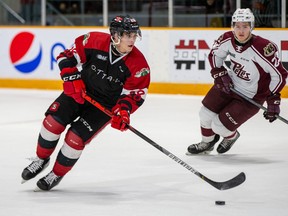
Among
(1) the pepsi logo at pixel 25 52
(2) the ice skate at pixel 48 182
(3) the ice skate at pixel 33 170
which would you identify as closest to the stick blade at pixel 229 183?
(2) the ice skate at pixel 48 182

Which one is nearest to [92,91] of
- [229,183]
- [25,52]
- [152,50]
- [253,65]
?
[229,183]

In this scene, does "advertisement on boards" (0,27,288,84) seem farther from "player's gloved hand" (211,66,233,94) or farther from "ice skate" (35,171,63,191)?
"ice skate" (35,171,63,191)

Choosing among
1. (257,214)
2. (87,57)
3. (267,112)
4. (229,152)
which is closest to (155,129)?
(229,152)

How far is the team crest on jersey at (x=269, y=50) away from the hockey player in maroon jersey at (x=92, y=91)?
4.17 ft

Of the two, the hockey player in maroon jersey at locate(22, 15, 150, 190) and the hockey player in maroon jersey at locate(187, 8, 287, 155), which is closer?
the hockey player in maroon jersey at locate(22, 15, 150, 190)

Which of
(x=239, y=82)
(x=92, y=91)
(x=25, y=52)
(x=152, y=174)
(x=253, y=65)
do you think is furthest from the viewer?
(x=25, y=52)

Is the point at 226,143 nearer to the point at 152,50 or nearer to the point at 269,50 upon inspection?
the point at 269,50

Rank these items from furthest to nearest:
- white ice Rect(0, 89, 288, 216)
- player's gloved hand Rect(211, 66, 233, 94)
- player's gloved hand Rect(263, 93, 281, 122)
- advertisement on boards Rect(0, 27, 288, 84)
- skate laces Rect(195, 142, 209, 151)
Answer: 1. advertisement on boards Rect(0, 27, 288, 84)
2. skate laces Rect(195, 142, 209, 151)
3. player's gloved hand Rect(211, 66, 233, 94)
4. player's gloved hand Rect(263, 93, 281, 122)
5. white ice Rect(0, 89, 288, 216)

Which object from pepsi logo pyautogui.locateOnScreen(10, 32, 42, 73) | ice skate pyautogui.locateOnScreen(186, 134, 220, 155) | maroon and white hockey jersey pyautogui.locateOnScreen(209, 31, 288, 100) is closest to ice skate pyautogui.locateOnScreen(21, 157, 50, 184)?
ice skate pyautogui.locateOnScreen(186, 134, 220, 155)

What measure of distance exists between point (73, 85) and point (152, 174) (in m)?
0.91

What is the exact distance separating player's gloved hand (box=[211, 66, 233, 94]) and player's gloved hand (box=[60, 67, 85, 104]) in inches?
57.8

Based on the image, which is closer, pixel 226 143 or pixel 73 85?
pixel 73 85

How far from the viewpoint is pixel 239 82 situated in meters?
5.78

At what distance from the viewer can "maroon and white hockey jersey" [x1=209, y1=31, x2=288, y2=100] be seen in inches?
218
